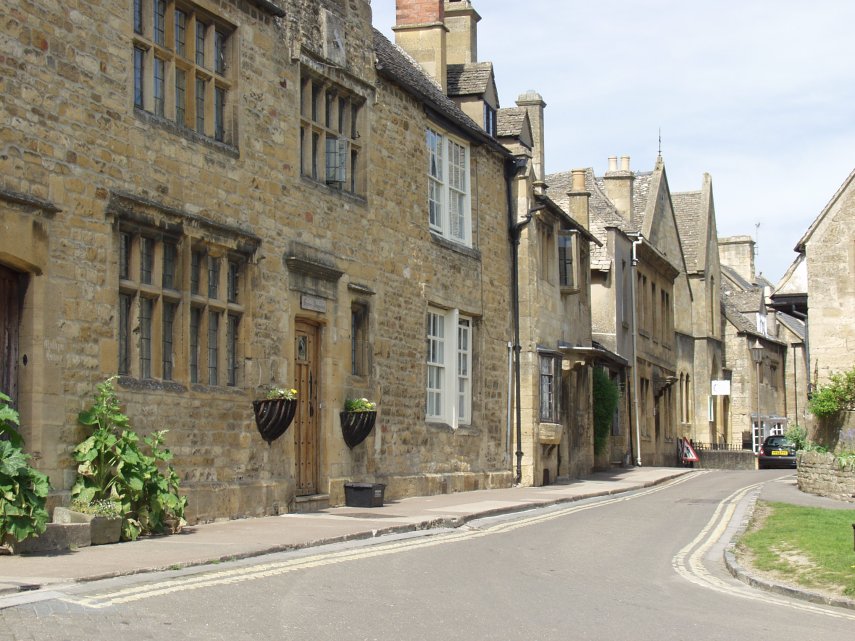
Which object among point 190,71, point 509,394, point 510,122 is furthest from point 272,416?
point 510,122

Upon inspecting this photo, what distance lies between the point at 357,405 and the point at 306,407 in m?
0.99

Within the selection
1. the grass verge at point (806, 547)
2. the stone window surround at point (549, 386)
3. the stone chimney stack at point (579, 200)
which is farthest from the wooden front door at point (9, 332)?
the stone chimney stack at point (579, 200)

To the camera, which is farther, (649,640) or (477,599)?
(477,599)

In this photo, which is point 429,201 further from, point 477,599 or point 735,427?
point 735,427

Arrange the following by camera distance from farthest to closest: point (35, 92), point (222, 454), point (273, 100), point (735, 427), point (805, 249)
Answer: point (735, 427) < point (805, 249) < point (273, 100) < point (222, 454) < point (35, 92)

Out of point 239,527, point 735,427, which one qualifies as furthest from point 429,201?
point 735,427

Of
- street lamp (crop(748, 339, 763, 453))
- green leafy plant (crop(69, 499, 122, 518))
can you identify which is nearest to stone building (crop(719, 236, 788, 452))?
street lamp (crop(748, 339, 763, 453))

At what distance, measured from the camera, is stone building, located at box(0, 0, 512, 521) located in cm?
1302

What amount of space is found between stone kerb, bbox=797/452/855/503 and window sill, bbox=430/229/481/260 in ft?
24.9

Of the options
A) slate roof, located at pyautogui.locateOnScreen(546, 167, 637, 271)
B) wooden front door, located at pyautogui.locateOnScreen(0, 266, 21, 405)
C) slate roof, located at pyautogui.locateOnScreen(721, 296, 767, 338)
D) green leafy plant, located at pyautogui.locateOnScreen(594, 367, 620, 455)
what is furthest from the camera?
slate roof, located at pyautogui.locateOnScreen(721, 296, 767, 338)

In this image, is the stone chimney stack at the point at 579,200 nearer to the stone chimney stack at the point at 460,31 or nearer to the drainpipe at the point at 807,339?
the drainpipe at the point at 807,339

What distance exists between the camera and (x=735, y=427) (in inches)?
2404

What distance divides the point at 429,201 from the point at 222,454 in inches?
335

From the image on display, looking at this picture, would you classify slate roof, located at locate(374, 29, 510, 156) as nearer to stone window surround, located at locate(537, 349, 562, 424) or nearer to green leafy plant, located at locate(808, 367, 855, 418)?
stone window surround, located at locate(537, 349, 562, 424)
